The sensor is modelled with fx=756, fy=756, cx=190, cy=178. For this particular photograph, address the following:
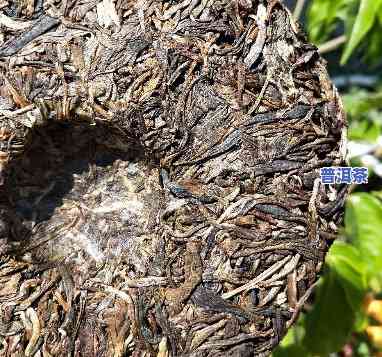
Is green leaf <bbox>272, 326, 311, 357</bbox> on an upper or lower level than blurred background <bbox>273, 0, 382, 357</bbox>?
lower

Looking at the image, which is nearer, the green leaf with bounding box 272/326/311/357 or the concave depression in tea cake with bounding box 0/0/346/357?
the concave depression in tea cake with bounding box 0/0/346/357

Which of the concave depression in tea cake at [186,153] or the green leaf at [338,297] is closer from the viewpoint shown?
the concave depression in tea cake at [186,153]

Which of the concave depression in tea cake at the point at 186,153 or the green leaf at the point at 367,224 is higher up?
the concave depression in tea cake at the point at 186,153

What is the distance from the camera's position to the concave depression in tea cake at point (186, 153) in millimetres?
700

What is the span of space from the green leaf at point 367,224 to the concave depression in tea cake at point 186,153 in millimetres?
231

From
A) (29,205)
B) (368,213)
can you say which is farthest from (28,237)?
(368,213)

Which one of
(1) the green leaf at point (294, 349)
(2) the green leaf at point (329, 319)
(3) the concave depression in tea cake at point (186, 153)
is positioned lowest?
(1) the green leaf at point (294, 349)

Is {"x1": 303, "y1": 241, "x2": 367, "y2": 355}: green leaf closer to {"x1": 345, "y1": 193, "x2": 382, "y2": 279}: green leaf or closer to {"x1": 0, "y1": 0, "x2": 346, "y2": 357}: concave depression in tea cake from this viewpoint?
{"x1": 345, "y1": 193, "x2": 382, "y2": 279}: green leaf

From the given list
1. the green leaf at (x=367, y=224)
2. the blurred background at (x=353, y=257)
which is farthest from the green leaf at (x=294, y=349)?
the green leaf at (x=367, y=224)

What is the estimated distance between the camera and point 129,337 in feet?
2.37

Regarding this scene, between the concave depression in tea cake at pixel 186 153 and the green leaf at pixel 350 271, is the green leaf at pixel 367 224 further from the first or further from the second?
the concave depression in tea cake at pixel 186 153

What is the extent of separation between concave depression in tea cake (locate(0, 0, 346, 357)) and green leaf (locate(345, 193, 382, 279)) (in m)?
0.23

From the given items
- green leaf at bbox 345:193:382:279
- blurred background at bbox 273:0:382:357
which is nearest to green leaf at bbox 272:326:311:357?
blurred background at bbox 273:0:382:357

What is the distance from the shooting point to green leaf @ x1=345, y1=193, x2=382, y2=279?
3.19 ft
